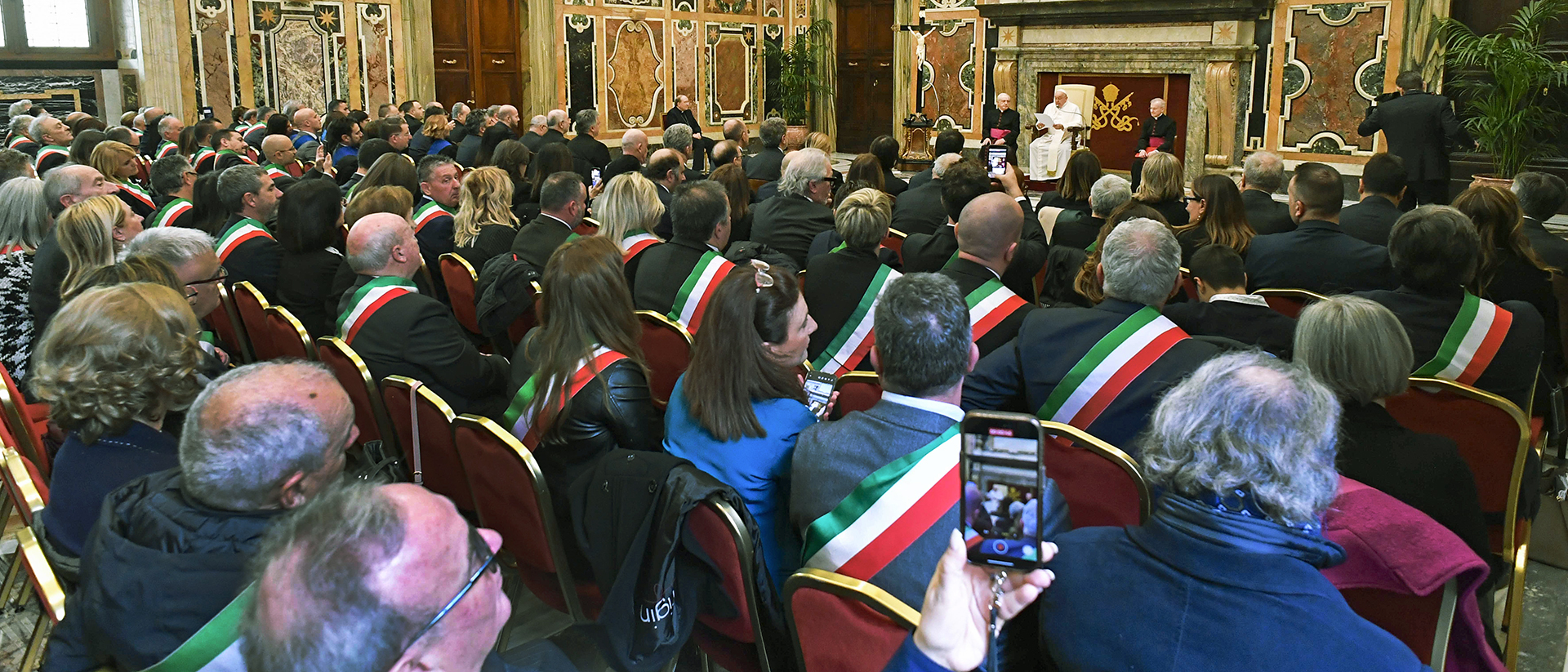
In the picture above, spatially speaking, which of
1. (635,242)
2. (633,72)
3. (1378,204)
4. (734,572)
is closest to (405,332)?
(635,242)

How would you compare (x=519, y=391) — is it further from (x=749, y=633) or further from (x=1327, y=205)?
(x=1327, y=205)

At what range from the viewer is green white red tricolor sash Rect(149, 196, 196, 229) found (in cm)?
477

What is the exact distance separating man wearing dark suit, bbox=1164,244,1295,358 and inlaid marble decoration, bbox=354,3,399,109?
1083 cm

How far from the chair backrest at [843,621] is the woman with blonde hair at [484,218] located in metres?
3.18

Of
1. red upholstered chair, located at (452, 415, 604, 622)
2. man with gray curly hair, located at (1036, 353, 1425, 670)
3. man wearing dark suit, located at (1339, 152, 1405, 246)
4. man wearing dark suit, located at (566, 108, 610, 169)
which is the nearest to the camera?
man with gray curly hair, located at (1036, 353, 1425, 670)

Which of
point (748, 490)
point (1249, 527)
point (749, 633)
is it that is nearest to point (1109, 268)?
point (748, 490)

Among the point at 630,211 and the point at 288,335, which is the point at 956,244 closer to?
the point at 630,211

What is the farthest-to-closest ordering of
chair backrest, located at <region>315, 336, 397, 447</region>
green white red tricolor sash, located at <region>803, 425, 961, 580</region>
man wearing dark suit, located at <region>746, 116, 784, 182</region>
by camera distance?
man wearing dark suit, located at <region>746, 116, 784, 182</region> → chair backrest, located at <region>315, 336, 397, 447</region> → green white red tricolor sash, located at <region>803, 425, 961, 580</region>

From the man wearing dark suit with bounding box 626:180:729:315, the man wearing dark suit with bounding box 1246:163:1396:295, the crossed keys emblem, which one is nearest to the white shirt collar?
the man wearing dark suit with bounding box 626:180:729:315

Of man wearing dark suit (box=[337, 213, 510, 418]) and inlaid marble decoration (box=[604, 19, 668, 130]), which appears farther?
inlaid marble decoration (box=[604, 19, 668, 130])

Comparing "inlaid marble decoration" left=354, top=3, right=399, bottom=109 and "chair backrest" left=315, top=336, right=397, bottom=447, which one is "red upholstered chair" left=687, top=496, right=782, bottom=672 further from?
"inlaid marble decoration" left=354, top=3, right=399, bottom=109

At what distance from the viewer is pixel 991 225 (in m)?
3.23

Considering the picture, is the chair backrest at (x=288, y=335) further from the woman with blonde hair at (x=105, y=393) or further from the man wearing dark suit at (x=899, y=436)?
the man wearing dark suit at (x=899, y=436)

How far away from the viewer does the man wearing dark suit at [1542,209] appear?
3.96 m
